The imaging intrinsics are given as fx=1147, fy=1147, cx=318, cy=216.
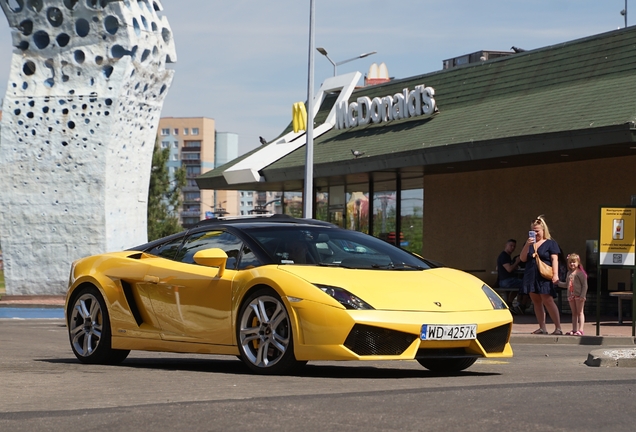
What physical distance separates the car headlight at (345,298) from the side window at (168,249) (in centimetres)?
200

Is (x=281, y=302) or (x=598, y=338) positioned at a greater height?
(x=281, y=302)

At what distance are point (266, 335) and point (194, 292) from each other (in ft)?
3.17

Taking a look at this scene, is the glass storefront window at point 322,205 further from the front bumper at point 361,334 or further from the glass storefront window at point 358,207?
the front bumper at point 361,334

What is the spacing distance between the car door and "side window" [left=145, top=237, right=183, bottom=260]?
2.7 inches

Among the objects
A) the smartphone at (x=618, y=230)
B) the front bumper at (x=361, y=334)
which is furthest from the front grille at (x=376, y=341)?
the smartphone at (x=618, y=230)

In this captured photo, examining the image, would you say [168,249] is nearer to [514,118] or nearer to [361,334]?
[361,334]

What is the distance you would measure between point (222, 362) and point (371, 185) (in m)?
23.3

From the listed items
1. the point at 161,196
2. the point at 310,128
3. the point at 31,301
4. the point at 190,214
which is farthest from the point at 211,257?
the point at 190,214

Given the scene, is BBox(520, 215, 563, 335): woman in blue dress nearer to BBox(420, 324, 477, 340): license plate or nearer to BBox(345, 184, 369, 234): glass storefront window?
BBox(420, 324, 477, 340): license plate

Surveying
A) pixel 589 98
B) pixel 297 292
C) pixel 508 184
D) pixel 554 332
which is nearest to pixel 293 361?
pixel 297 292

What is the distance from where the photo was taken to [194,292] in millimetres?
9227

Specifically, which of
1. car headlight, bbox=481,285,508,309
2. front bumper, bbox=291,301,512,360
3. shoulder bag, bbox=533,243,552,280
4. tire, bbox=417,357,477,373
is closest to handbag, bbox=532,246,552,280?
shoulder bag, bbox=533,243,552,280

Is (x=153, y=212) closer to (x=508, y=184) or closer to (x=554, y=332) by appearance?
(x=508, y=184)

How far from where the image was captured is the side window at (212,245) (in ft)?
30.3
